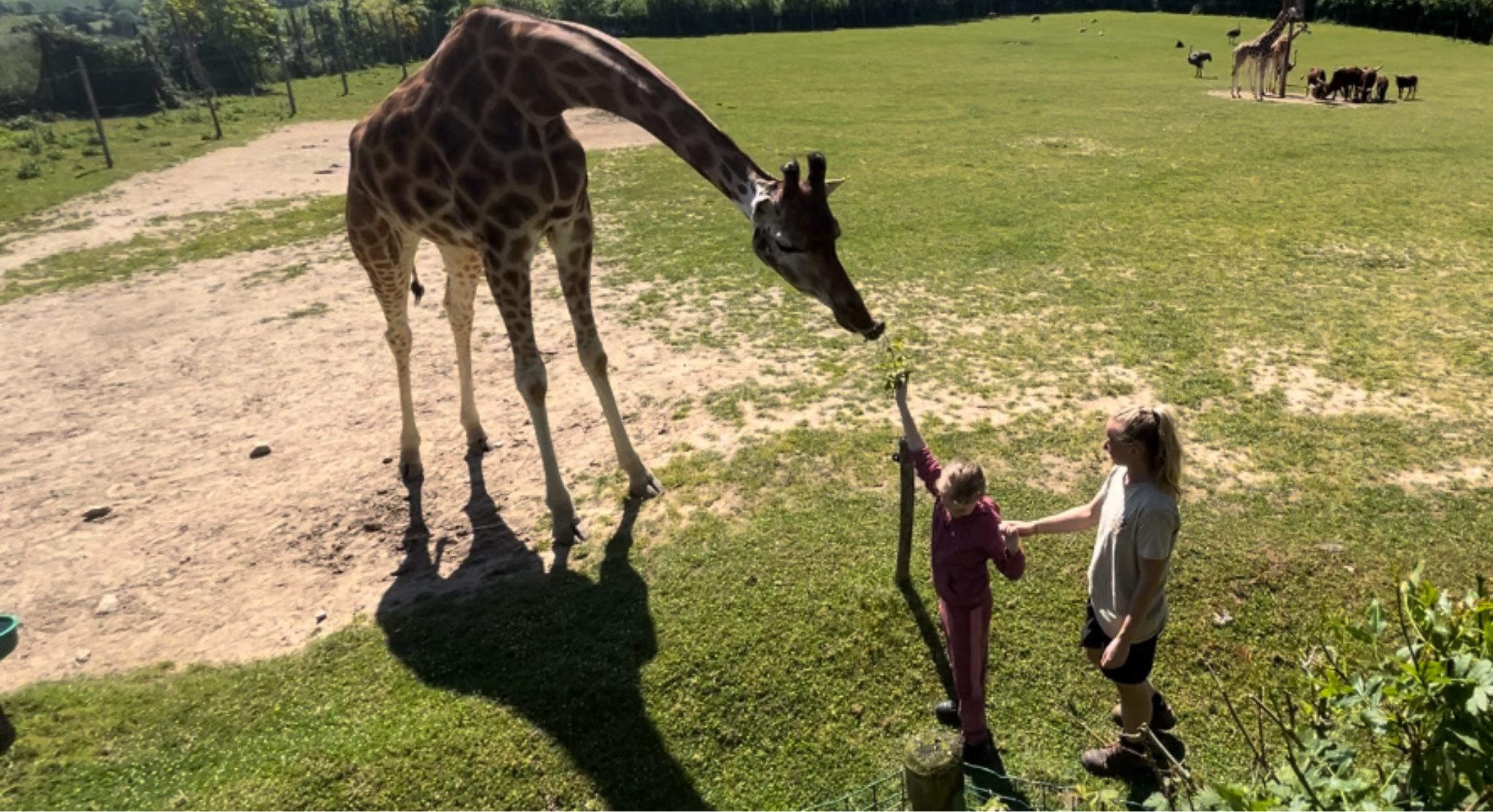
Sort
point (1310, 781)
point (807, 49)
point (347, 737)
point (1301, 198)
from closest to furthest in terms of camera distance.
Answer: point (1310, 781)
point (347, 737)
point (1301, 198)
point (807, 49)

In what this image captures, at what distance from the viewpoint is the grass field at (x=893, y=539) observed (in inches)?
164

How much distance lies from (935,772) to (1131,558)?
1.47 m

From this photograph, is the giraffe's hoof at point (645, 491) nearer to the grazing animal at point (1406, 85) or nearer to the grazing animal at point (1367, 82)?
the grazing animal at point (1367, 82)

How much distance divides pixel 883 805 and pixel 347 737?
8.84 feet

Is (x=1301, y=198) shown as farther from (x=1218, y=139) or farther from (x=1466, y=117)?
(x=1466, y=117)

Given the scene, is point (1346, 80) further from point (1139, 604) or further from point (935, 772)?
point (935, 772)

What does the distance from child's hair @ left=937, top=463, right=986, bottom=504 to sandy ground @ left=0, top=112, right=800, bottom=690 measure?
3170mm

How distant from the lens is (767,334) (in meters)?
8.91

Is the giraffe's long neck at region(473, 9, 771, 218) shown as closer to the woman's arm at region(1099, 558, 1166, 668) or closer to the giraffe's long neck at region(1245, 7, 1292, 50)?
the woman's arm at region(1099, 558, 1166, 668)

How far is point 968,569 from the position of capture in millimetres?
3770

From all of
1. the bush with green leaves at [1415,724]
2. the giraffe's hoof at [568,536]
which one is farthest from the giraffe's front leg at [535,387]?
the bush with green leaves at [1415,724]

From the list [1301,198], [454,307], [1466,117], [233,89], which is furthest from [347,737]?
[233,89]

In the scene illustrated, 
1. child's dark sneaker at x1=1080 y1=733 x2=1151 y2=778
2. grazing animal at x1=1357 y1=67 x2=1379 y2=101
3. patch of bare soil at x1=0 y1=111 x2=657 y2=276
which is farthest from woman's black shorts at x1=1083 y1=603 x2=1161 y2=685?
grazing animal at x1=1357 y1=67 x2=1379 y2=101

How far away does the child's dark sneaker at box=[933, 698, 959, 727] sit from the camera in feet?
13.8
